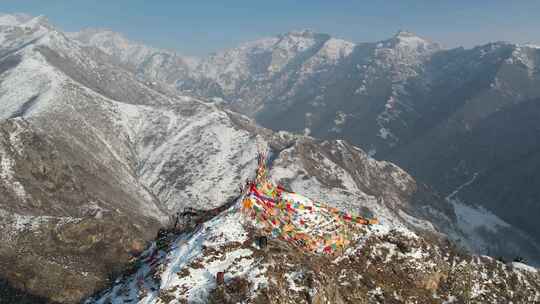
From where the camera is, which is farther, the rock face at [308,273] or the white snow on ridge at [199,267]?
the rock face at [308,273]

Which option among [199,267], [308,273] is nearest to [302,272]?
[308,273]

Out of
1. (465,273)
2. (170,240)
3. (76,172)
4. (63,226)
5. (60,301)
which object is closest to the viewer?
(170,240)

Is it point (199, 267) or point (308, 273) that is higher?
point (199, 267)

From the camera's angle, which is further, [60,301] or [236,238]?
[60,301]

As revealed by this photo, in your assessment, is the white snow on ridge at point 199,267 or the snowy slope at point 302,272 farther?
the snowy slope at point 302,272

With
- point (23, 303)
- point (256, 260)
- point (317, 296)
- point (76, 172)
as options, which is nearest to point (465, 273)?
point (317, 296)

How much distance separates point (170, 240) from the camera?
3984 centimetres

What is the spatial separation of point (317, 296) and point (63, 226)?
78537mm

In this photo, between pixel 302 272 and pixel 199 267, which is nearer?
pixel 199 267

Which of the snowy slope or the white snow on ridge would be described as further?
the snowy slope

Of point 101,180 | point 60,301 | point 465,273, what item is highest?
point 465,273

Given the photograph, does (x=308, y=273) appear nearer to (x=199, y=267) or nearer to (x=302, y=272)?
(x=302, y=272)

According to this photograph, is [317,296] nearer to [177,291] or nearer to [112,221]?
[177,291]

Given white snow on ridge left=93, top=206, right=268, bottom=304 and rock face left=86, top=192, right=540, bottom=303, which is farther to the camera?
rock face left=86, top=192, right=540, bottom=303
